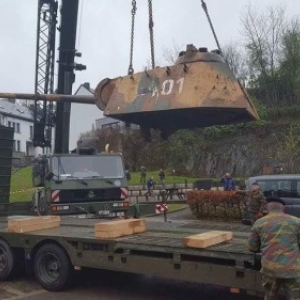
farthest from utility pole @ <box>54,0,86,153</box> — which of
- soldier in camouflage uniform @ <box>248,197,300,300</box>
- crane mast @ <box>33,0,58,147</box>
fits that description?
soldier in camouflage uniform @ <box>248,197,300,300</box>

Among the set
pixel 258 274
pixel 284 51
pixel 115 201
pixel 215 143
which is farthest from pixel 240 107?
pixel 284 51

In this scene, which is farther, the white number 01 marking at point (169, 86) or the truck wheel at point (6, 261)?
the truck wheel at point (6, 261)

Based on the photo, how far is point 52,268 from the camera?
779 centimetres

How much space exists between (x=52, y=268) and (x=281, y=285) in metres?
3.79

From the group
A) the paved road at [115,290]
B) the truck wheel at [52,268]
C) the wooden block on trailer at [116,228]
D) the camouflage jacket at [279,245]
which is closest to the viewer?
the camouflage jacket at [279,245]

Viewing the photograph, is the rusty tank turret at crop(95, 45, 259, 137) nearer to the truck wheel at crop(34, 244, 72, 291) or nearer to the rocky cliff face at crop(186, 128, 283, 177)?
the truck wheel at crop(34, 244, 72, 291)

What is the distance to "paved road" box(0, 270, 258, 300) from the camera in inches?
287

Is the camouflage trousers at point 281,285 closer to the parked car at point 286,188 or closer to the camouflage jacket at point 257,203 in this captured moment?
the camouflage jacket at point 257,203

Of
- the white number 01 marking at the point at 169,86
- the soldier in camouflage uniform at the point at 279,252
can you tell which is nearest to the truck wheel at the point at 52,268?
the white number 01 marking at the point at 169,86

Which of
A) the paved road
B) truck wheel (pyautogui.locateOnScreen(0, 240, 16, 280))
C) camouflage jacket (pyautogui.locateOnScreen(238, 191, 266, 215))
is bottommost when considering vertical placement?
the paved road

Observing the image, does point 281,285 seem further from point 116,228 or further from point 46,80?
point 46,80

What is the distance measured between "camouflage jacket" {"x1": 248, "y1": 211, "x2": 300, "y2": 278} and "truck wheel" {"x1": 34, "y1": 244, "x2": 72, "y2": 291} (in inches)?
129

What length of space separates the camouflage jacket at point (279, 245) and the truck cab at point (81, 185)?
687 cm

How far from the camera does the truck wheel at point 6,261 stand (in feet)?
27.0
